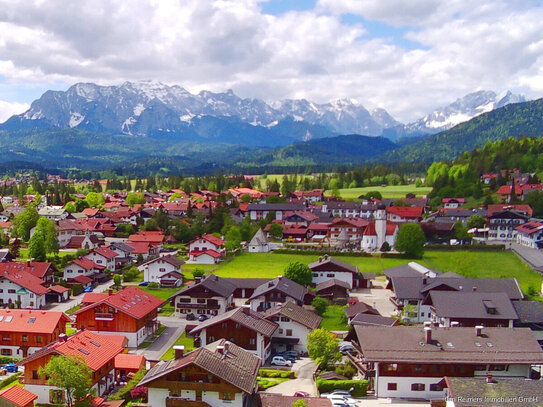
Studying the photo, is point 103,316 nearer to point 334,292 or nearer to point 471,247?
point 334,292

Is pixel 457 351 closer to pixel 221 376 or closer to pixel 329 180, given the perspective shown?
pixel 221 376

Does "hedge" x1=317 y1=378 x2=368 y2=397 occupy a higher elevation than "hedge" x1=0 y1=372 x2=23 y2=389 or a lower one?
higher

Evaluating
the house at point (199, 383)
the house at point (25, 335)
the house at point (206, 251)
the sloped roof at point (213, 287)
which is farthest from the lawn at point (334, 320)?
the house at point (206, 251)

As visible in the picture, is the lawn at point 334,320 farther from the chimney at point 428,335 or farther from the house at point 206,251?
the house at point 206,251

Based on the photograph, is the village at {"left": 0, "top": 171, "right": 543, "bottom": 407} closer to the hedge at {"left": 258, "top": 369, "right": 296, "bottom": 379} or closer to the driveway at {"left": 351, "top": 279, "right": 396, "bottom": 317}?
the hedge at {"left": 258, "top": 369, "right": 296, "bottom": 379}

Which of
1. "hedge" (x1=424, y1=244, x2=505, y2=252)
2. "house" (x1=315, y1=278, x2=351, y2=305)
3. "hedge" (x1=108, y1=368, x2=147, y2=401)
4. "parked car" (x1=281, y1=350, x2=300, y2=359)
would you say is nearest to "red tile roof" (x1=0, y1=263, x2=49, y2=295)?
"hedge" (x1=108, y1=368, x2=147, y2=401)
